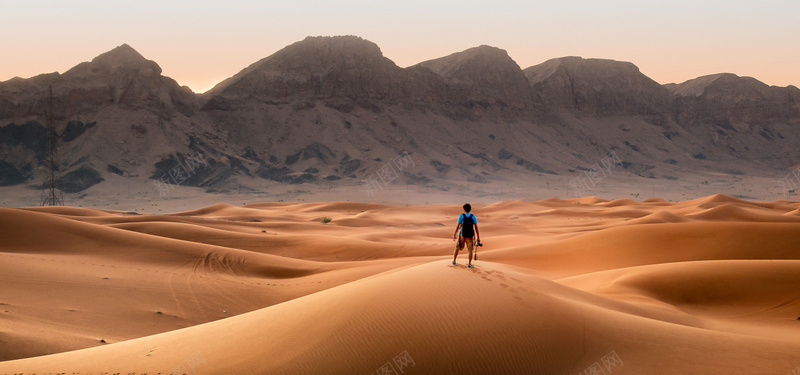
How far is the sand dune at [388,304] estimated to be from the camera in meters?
5.14

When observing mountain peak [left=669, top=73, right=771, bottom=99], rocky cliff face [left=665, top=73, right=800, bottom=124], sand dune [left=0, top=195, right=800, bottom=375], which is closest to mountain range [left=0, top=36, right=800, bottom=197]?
rocky cliff face [left=665, top=73, right=800, bottom=124]

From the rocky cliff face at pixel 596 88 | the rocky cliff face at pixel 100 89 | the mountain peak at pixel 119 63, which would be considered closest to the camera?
the rocky cliff face at pixel 100 89

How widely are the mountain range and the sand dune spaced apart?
3650 centimetres

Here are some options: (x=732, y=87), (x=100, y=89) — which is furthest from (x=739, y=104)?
(x=100, y=89)

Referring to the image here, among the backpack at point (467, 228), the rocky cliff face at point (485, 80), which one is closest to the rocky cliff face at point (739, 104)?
the rocky cliff face at point (485, 80)

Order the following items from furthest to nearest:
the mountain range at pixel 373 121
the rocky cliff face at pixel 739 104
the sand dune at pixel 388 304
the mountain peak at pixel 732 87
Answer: the mountain peak at pixel 732 87 → the rocky cliff face at pixel 739 104 → the mountain range at pixel 373 121 → the sand dune at pixel 388 304

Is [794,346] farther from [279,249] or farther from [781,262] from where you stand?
[279,249]

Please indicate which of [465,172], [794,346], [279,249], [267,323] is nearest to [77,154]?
[465,172]

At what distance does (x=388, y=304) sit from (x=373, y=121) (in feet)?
237

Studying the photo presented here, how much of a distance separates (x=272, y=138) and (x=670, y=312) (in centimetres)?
6728

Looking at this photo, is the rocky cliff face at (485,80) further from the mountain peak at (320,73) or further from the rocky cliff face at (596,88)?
the mountain peak at (320,73)

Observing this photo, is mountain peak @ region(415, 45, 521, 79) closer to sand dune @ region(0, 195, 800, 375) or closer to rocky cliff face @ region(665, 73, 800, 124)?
rocky cliff face @ region(665, 73, 800, 124)

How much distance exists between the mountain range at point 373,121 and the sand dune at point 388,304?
36.5 meters

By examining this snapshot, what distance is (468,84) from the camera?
8938 cm
